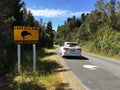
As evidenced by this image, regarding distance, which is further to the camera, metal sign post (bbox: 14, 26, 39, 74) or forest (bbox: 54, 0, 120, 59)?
forest (bbox: 54, 0, 120, 59)

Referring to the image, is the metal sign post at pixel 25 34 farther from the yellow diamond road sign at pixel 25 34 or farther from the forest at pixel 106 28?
the forest at pixel 106 28

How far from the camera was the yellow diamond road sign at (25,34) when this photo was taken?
15116 millimetres

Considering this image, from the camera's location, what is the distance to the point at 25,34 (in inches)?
596

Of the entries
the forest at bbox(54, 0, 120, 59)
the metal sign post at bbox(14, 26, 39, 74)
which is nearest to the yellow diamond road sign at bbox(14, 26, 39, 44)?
the metal sign post at bbox(14, 26, 39, 74)

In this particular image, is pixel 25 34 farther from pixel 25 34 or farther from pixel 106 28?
pixel 106 28

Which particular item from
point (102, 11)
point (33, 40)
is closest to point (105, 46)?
point (102, 11)

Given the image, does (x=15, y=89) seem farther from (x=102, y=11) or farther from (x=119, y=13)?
(x=102, y=11)

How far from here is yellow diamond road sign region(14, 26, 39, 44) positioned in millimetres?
15116

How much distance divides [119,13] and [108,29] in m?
3.54

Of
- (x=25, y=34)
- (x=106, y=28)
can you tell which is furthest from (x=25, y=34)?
(x=106, y=28)

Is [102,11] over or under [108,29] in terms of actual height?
over

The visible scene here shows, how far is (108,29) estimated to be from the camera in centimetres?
5075

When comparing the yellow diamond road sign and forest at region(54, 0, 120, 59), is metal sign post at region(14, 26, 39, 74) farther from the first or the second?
forest at region(54, 0, 120, 59)

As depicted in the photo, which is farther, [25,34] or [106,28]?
[106,28]
